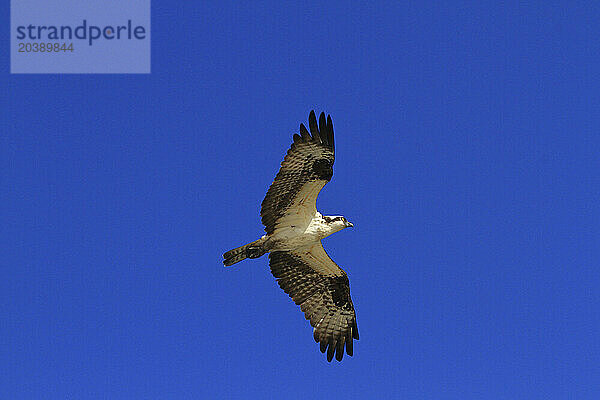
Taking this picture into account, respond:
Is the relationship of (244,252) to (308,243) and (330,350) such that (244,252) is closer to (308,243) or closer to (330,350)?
(308,243)

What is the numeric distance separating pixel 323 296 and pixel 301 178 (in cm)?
312

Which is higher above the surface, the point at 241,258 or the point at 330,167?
the point at 330,167

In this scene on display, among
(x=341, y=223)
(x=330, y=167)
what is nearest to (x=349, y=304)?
(x=341, y=223)

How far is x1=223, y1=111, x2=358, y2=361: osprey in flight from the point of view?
40.9ft

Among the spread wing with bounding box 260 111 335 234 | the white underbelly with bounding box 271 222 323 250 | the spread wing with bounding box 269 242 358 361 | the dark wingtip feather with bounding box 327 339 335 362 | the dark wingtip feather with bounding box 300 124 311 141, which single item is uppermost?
the dark wingtip feather with bounding box 300 124 311 141

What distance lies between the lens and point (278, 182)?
41.5ft

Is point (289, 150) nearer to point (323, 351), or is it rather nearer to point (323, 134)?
point (323, 134)

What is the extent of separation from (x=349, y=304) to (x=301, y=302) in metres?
1.06

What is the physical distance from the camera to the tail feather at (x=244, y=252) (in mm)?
12680

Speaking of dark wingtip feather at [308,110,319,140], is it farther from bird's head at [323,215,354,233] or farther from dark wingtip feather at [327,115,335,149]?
bird's head at [323,215,354,233]

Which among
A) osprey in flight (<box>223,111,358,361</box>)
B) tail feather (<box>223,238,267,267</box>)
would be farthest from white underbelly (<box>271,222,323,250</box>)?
tail feather (<box>223,238,267,267</box>)

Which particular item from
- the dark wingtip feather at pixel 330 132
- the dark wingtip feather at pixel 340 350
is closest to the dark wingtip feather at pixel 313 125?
the dark wingtip feather at pixel 330 132

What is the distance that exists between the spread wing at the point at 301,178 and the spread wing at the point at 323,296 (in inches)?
56.1

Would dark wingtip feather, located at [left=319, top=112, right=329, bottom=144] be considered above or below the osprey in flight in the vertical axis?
above
